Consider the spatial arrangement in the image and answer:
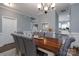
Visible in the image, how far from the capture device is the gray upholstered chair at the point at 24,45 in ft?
5.46

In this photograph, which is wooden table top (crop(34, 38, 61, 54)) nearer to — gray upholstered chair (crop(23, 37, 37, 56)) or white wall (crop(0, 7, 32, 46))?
gray upholstered chair (crop(23, 37, 37, 56))

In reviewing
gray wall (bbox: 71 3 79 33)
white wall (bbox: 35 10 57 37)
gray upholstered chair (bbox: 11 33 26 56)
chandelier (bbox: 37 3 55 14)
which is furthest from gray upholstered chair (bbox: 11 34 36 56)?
gray wall (bbox: 71 3 79 33)

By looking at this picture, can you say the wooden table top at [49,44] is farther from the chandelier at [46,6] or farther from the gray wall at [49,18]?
the chandelier at [46,6]

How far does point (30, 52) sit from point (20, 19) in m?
0.57

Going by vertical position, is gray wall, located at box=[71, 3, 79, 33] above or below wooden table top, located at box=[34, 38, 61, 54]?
above

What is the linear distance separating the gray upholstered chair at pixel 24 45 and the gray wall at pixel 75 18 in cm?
70

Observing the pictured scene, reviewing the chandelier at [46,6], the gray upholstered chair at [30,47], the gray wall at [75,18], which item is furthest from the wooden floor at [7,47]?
the gray wall at [75,18]

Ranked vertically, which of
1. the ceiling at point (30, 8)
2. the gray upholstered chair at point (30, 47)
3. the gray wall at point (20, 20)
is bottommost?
the gray upholstered chair at point (30, 47)

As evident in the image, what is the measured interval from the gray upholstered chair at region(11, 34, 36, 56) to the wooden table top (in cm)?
10

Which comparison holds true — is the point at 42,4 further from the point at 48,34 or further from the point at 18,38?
the point at 18,38

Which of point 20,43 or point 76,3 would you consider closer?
point 76,3

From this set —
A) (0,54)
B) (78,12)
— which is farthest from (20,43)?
(78,12)

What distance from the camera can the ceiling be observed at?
1.65m

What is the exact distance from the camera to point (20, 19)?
5.67 ft
